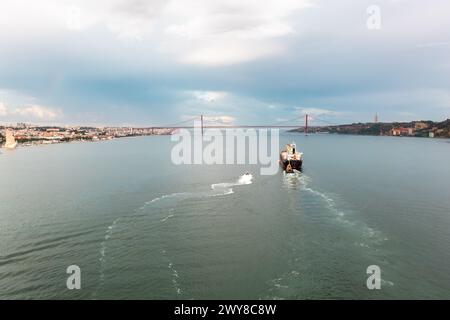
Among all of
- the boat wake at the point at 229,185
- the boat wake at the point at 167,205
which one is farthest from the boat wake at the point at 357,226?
the boat wake at the point at 167,205

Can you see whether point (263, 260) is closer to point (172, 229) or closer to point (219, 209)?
point (172, 229)

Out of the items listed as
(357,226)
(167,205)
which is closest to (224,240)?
(357,226)

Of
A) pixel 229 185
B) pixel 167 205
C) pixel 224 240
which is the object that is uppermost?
pixel 229 185

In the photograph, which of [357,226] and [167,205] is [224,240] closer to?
[357,226]

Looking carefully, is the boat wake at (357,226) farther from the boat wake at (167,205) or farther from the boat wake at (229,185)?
the boat wake at (167,205)

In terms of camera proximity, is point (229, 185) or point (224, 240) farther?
point (229, 185)

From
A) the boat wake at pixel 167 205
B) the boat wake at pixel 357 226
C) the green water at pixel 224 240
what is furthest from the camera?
the boat wake at pixel 357 226

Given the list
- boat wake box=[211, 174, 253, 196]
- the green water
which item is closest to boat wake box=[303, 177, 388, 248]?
the green water

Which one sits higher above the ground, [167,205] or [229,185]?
[229,185]
